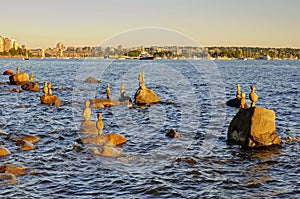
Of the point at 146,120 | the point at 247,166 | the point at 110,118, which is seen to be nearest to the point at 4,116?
the point at 110,118

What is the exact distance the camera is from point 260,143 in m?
23.9

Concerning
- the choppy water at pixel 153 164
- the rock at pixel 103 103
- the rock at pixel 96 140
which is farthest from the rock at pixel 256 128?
the rock at pixel 103 103

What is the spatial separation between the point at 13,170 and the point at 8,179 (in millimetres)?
1139

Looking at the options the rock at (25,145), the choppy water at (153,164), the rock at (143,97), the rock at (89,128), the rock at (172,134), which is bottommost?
the choppy water at (153,164)

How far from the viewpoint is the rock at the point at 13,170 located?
1813 centimetres

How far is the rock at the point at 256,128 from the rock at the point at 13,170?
13.2 m

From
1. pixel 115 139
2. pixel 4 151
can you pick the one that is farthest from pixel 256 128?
pixel 4 151

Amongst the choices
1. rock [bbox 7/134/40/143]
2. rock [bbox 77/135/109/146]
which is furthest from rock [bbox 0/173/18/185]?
rock [bbox 7/134/40/143]

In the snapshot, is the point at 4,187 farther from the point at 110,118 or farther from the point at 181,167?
the point at 110,118

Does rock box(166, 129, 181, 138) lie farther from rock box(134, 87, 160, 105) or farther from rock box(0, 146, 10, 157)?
rock box(134, 87, 160, 105)

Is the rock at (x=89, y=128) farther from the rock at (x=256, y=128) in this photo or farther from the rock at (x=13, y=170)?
the rock at (x=256, y=128)

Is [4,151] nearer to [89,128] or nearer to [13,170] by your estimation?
[13,170]

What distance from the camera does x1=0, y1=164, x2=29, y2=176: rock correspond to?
18130 millimetres

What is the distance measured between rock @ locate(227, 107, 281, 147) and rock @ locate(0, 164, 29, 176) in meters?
13.2
